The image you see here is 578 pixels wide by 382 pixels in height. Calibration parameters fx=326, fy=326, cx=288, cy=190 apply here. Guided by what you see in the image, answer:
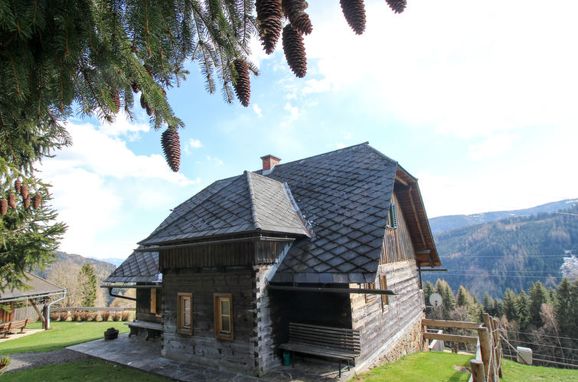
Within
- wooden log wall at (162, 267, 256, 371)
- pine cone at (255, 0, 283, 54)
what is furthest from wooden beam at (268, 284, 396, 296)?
pine cone at (255, 0, 283, 54)

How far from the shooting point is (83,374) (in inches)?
382

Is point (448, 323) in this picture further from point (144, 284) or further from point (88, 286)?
point (88, 286)

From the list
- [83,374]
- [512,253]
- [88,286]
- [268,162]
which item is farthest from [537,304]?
[512,253]

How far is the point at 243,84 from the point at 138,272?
13.8m

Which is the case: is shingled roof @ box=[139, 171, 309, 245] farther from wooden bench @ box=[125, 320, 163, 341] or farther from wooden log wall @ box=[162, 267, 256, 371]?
wooden bench @ box=[125, 320, 163, 341]

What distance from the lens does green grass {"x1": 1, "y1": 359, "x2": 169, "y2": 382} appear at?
9.11 metres

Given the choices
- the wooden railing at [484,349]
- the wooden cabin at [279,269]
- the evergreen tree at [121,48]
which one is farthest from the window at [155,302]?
the evergreen tree at [121,48]

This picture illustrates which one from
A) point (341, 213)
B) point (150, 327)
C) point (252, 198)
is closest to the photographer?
point (252, 198)

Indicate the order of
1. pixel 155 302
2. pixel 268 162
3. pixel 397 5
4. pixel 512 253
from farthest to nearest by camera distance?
1. pixel 512 253
2. pixel 268 162
3. pixel 155 302
4. pixel 397 5

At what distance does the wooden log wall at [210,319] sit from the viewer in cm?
855

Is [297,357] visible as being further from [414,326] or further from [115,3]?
[115,3]

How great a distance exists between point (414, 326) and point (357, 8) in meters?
14.8

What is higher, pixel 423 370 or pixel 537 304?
pixel 423 370

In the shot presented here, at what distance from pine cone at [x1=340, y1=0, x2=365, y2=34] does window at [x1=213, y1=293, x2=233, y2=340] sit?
827 centimetres
